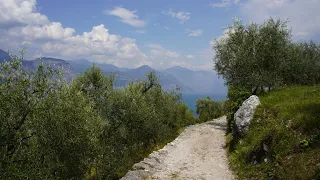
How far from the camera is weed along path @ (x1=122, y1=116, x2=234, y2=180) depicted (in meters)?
21.5

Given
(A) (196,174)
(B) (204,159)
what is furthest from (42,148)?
(B) (204,159)

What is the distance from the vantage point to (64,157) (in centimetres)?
2253

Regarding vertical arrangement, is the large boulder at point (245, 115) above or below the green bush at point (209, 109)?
above

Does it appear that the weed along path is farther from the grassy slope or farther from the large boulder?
the large boulder

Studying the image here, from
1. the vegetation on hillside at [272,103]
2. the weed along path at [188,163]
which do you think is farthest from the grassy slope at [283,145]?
the weed along path at [188,163]

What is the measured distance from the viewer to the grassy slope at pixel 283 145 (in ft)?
50.1

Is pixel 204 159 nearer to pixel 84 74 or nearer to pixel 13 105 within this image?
pixel 13 105

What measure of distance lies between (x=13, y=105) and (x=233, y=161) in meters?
19.8

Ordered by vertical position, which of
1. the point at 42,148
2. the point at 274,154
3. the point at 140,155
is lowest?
the point at 140,155

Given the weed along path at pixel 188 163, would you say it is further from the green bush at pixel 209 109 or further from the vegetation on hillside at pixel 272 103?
the green bush at pixel 209 109

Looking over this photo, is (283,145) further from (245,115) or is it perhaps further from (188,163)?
(188,163)

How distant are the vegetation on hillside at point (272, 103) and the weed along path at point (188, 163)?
151cm

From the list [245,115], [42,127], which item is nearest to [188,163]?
[245,115]

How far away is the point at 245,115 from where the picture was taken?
27047 mm
